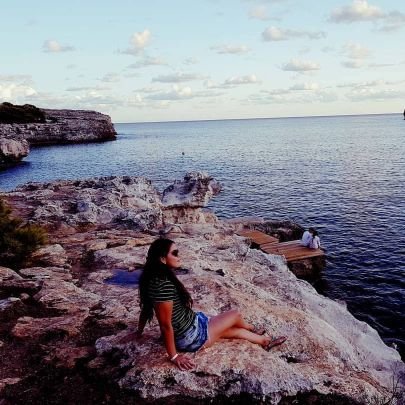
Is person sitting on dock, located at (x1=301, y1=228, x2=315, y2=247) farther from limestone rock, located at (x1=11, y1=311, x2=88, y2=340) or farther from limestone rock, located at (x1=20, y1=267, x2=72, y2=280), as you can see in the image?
limestone rock, located at (x1=11, y1=311, x2=88, y2=340)

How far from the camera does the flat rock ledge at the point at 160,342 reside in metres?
7.17

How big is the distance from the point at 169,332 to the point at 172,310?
378mm

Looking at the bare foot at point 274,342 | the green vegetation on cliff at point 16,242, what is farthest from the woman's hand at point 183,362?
the green vegetation on cliff at point 16,242

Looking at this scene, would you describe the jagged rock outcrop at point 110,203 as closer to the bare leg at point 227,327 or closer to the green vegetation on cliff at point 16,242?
the green vegetation on cliff at point 16,242

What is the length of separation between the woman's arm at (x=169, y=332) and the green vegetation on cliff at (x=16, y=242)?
328 inches

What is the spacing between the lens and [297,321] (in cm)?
1028

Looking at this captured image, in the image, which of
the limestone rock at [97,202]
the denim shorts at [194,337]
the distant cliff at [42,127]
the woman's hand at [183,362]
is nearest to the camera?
the woman's hand at [183,362]

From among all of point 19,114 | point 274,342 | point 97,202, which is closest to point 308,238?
point 97,202

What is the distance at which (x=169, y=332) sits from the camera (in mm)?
7242

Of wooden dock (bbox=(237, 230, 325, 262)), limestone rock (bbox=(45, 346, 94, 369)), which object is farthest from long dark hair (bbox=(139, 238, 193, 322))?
wooden dock (bbox=(237, 230, 325, 262))

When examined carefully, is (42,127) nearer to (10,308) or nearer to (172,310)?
(10,308)

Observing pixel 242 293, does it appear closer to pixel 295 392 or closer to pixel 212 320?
pixel 212 320

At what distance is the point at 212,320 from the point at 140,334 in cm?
148

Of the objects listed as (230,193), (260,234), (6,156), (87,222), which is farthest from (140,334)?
(6,156)
